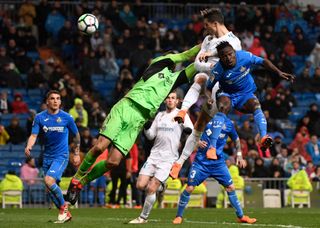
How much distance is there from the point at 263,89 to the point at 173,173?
751 inches

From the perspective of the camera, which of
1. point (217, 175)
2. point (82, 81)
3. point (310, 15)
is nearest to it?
point (217, 175)

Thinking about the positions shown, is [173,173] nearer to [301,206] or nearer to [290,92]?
[301,206]

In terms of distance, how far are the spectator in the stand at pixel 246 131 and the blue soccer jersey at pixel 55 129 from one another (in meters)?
13.4

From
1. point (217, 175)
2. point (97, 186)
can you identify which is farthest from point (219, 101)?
point (97, 186)

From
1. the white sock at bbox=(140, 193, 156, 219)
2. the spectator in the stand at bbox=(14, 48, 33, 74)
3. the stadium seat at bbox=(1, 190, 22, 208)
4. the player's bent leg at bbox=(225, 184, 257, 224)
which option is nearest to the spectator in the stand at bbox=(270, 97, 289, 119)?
the spectator in the stand at bbox=(14, 48, 33, 74)

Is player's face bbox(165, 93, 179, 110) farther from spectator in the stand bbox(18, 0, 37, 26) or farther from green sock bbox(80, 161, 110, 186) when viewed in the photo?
spectator in the stand bbox(18, 0, 37, 26)

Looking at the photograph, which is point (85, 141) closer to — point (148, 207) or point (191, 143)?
point (148, 207)

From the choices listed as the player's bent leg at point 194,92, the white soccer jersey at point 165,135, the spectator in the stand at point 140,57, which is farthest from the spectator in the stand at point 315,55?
the player's bent leg at point 194,92

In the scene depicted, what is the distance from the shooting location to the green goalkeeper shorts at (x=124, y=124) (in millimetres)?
16188

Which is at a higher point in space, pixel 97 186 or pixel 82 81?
pixel 82 81

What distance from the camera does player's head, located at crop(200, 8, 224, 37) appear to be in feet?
54.1

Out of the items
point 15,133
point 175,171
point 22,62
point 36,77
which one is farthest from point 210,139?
point 22,62

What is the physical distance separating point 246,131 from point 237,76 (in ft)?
54.3

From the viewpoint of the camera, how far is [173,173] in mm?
17609
